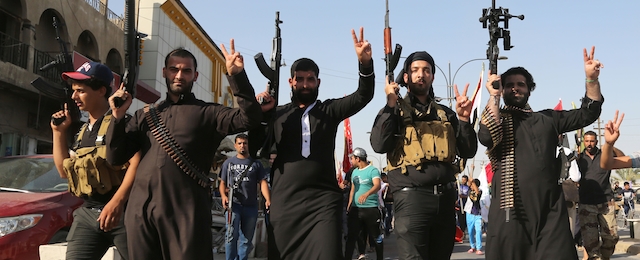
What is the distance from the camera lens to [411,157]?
4.89 m

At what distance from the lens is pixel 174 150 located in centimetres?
404

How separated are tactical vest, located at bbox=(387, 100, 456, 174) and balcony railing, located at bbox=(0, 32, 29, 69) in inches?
668

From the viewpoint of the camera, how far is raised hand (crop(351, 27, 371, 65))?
181 inches

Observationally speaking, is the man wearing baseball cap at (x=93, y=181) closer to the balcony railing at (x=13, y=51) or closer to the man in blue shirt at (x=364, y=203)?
the man in blue shirt at (x=364, y=203)

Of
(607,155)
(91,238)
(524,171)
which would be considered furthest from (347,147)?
(91,238)

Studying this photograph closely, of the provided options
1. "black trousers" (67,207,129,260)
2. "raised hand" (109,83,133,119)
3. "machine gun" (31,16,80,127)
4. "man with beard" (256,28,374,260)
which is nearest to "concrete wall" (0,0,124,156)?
"machine gun" (31,16,80,127)

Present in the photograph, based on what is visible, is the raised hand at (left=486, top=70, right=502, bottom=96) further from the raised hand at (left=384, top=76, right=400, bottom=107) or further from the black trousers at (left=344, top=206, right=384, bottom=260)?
the black trousers at (left=344, top=206, right=384, bottom=260)

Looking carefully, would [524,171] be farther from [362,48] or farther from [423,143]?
[362,48]

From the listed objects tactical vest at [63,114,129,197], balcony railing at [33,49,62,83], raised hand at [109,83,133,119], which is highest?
balcony railing at [33,49,62,83]

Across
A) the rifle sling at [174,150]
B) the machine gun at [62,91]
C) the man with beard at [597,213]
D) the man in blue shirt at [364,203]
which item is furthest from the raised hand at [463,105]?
the man in blue shirt at [364,203]

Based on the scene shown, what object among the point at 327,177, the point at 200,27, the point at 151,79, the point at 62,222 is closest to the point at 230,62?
the point at 327,177

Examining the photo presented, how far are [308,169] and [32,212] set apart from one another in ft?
11.1

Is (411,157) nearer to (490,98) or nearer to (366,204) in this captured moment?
(490,98)

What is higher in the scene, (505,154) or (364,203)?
(505,154)
